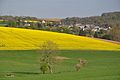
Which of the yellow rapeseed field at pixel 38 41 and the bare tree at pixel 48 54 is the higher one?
the bare tree at pixel 48 54

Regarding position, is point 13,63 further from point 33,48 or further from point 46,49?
point 33,48

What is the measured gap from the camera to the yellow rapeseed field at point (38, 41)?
48031mm

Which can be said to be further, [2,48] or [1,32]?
[1,32]

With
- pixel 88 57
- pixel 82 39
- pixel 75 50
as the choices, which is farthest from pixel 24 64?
pixel 82 39

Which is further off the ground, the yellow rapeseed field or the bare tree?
the bare tree

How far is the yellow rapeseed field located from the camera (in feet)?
158

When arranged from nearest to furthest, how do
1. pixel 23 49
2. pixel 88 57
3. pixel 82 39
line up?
pixel 88 57
pixel 23 49
pixel 82 39

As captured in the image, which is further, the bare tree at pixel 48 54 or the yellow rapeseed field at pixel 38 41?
the yellow rapeseed field at pixel 38 41

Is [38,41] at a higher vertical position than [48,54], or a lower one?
lower

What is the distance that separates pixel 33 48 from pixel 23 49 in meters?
1.65

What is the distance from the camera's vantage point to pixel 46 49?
28.4 meters

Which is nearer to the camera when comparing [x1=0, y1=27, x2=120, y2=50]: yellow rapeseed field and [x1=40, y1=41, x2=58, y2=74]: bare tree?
[x1=40, y1=41, x2=58, y2=74]: bare tree

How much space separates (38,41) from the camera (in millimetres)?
50469

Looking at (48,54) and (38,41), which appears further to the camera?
(38,41)
